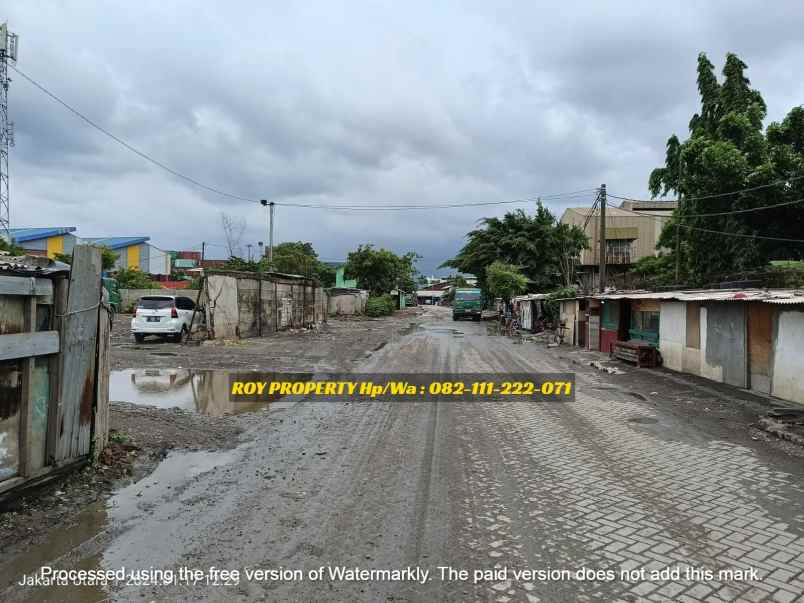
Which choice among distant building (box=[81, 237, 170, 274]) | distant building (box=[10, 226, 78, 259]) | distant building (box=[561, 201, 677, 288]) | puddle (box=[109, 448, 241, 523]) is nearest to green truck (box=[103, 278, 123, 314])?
puddle (box=[109, 448, 241, 523])

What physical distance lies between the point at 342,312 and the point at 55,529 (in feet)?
135

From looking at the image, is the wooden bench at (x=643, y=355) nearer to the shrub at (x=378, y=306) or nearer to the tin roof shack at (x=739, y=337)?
the tin roof shack at (x=739, y=337)

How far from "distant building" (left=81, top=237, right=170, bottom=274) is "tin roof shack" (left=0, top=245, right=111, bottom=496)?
58.2m

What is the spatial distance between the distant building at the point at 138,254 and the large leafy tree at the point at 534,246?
129ft

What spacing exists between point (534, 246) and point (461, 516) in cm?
4147

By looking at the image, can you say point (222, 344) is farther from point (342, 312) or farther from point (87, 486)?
point (342, 312)

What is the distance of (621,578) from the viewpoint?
11.1ft

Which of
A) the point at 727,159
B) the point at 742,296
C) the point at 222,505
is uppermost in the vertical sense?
the point at 727,159

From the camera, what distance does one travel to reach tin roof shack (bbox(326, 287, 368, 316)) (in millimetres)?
44744

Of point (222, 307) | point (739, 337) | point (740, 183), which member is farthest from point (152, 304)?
point (740, 183)

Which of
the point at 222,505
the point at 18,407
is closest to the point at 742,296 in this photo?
the point at 222,505

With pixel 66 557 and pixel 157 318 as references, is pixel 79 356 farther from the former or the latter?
Result: pixel 157 318

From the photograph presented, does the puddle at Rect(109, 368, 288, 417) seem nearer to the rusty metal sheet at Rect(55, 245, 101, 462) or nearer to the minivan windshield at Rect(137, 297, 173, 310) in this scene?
the rusty metal sheet at Rect(55, 245, 101, 462)

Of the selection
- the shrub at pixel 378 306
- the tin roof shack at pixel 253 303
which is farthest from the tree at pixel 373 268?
the tin roof shack at pixel 253 303
